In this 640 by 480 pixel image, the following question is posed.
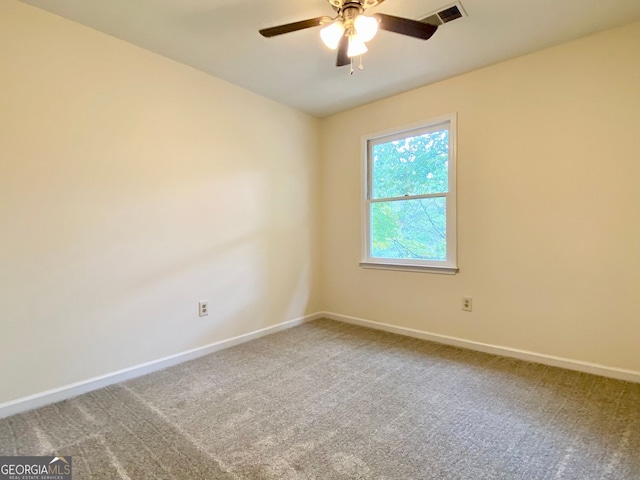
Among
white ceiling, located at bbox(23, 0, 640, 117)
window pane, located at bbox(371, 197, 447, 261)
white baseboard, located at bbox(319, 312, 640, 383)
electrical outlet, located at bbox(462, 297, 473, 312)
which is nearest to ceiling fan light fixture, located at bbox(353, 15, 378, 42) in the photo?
white ceiling, located at bbox(23, 0, 640, 117)

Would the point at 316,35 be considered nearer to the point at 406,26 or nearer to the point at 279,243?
the point at 406,26

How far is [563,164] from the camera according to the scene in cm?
243

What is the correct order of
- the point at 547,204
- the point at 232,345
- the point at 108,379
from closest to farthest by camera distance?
the point at 108,379
the point at 547,204
the point at 232,345

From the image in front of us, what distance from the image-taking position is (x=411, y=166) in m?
3.27

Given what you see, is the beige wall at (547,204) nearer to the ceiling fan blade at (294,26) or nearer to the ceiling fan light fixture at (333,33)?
the ceiling fan light fixture at (333,33)

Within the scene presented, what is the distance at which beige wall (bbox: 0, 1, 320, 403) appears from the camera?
76.7 inches

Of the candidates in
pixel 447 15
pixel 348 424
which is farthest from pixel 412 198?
pixel 348 424

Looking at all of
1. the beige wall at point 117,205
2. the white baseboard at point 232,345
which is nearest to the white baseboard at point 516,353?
the white baseboard at point 232,345

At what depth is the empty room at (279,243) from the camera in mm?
1682

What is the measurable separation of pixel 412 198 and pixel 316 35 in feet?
5.55

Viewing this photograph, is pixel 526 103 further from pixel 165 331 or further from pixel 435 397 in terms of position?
pixel 165 331

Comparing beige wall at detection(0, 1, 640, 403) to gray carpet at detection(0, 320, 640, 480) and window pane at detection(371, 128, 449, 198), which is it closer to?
window pane at detection(371, 128, 449, 198)

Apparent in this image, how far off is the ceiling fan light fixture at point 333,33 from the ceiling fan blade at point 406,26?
0.66 feet

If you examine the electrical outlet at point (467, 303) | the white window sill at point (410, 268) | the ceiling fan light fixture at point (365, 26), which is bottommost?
the electrical outlet at point (467, 303)
